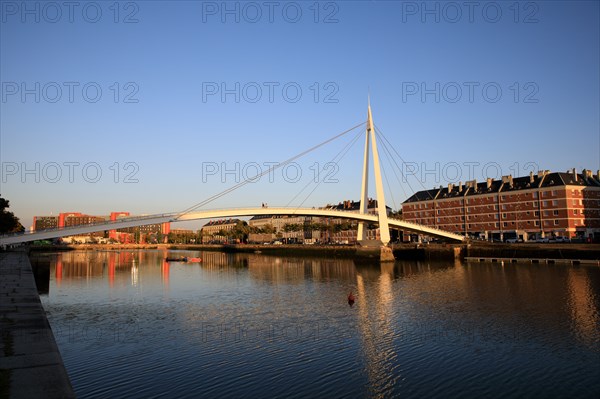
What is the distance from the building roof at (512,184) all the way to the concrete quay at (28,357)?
77.1 m

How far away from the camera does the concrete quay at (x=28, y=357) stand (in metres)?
8.92

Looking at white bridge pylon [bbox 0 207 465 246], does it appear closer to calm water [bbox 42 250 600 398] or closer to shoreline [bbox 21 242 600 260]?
shoreline [bbox 21 242 600 260]

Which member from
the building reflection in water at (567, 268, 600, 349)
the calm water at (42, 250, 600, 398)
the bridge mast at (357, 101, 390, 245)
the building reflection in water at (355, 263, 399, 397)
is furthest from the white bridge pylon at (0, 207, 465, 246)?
the building reflection in water at (567, 268, 600, 349)

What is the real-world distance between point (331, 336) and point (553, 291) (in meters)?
19.8

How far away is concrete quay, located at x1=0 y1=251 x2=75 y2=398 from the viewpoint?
8.92 metres

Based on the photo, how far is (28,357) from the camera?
11.1 meters

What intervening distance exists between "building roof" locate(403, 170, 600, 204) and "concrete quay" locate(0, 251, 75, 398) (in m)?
77.1

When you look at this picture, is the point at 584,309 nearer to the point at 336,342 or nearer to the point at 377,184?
the point at 336,342

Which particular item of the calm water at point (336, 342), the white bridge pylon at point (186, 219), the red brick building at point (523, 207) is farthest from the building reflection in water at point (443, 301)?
the red brick building at point (523, 207)

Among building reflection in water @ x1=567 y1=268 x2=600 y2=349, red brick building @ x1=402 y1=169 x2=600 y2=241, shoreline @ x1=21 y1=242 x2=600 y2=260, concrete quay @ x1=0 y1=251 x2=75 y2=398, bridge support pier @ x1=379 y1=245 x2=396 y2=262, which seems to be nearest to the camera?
concrete quay @ x1=0 y1=251 x2=75 y2=398

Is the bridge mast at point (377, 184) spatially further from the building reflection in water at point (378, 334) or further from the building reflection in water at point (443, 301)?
the building reflection in water at point (378, 334)

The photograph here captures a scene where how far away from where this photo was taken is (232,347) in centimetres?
1698

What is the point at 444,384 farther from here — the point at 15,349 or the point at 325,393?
the point at 15,349

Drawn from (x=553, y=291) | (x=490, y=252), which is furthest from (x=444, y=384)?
(x=490, y=252)
